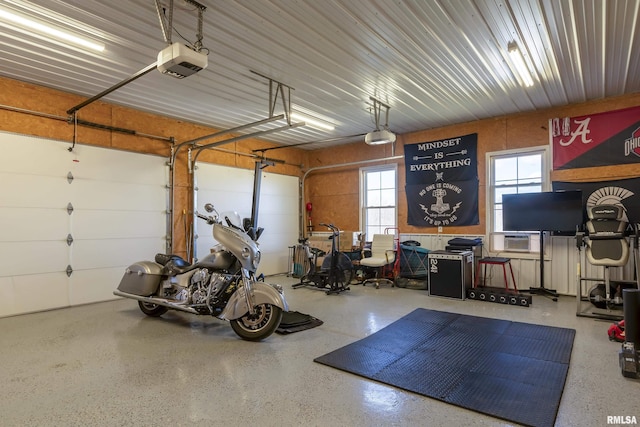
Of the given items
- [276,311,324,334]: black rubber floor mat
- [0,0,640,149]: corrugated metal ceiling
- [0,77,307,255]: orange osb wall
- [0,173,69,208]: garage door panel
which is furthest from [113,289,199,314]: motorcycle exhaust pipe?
[0,0,640,149]: corrugated metal ceiling

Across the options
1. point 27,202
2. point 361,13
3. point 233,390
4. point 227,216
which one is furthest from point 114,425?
point 27,202

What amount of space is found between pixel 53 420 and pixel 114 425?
440 mm

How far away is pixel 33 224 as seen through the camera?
511 centimetres

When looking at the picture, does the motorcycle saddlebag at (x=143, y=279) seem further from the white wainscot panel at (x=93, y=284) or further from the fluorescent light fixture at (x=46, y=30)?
the fluorescent light fixture at (x=46, y=30)

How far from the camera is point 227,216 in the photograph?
4.21 metres

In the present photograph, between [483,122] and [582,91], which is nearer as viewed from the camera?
[582,91]

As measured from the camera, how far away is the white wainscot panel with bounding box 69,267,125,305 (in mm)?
5461

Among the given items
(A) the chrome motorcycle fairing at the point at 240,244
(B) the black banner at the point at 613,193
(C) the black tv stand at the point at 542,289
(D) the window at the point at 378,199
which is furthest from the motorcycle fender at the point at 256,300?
(B) the black banner at the point at 613,193

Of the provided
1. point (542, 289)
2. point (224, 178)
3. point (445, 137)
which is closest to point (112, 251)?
point (224, 178)

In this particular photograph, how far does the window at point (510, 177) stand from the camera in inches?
249

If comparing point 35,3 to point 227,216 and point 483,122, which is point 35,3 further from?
point 483,122

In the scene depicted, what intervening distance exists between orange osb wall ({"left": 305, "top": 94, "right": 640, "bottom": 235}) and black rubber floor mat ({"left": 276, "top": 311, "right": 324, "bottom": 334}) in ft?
13.1

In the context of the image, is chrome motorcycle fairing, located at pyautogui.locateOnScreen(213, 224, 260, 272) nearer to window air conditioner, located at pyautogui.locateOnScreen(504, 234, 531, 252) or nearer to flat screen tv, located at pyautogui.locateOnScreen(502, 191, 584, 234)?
flat screen tv, located at pyautogui.locateOnScreen(502, 191, 584, 234)

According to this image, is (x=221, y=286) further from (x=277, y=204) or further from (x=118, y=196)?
(x=277, y=204)
